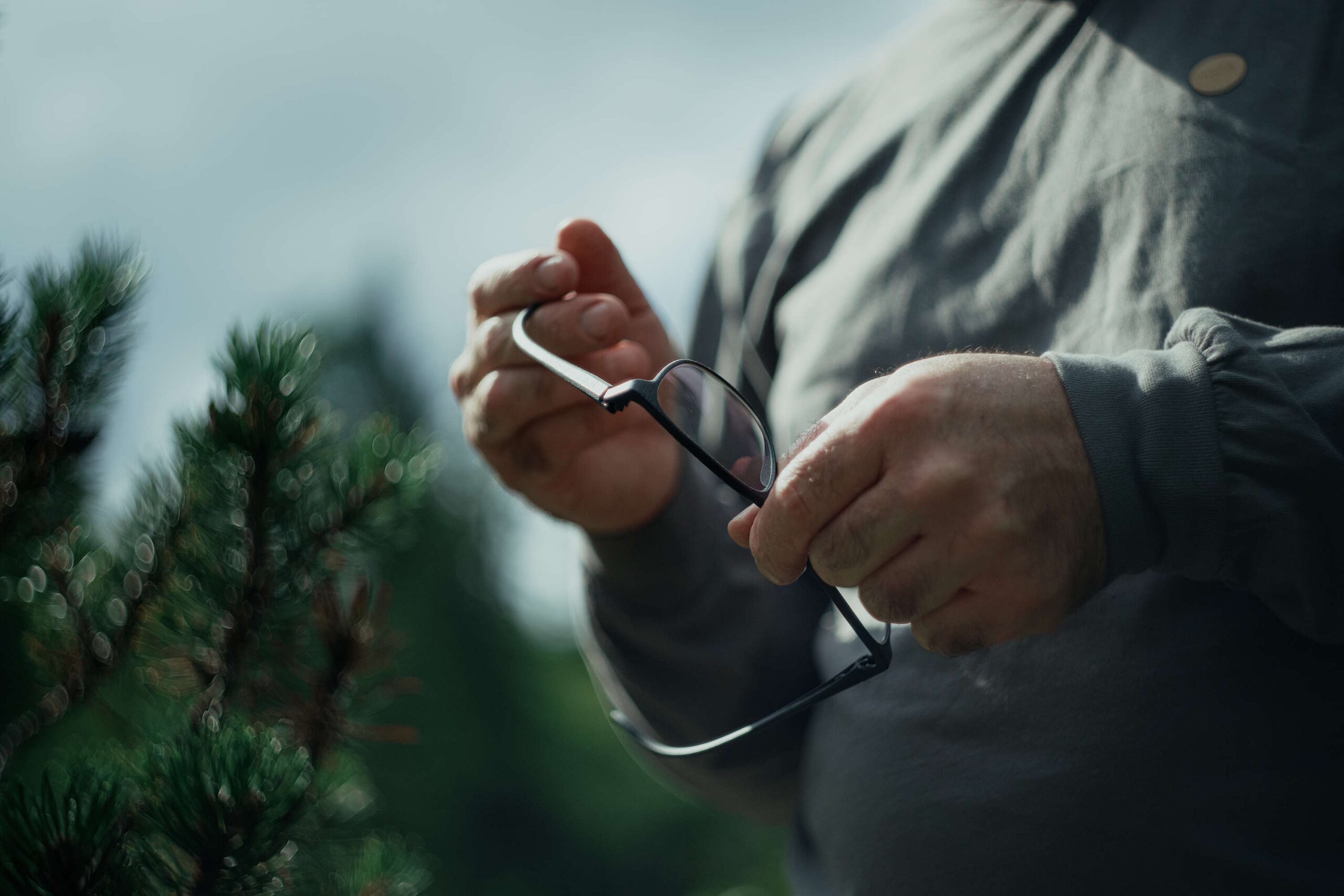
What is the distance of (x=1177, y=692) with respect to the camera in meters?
0.55

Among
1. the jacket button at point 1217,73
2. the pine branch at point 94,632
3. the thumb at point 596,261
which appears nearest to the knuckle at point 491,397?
the thumb at point 596,261

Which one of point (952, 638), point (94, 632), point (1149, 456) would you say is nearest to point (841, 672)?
point (952, 638)

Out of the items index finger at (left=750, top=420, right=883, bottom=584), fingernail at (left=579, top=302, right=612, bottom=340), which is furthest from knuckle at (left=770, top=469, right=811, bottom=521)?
fingernail at (left=579, top=302, right=612, bottom=340)

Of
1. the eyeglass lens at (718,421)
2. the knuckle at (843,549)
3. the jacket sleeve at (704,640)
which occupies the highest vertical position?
the eyeglass lens at (718,421)

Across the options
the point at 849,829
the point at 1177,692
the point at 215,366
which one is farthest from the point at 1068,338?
the point at 215,366

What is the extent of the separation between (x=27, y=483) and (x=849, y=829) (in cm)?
58

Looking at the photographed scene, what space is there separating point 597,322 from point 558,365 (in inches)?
4.5

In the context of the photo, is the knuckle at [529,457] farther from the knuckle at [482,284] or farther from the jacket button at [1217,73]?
the jacket button at [1217,73]

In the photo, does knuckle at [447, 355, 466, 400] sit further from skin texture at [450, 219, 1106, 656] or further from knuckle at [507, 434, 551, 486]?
skin texture at [450, 219, 1106, 656]

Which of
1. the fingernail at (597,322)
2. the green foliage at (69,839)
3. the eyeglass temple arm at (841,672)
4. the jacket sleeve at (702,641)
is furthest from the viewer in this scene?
the jacket sleeve at (702,641)

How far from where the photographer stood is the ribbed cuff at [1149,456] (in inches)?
18.0

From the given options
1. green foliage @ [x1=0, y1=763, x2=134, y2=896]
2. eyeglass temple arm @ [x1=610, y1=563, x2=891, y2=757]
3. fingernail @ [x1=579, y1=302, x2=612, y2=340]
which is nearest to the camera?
green foliage @ [x1=0, y1=763, x2=134, y2=896]

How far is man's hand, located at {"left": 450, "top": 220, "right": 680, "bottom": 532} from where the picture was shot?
2.24 ft

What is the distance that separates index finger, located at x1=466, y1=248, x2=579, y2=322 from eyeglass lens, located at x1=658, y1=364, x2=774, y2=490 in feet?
0.51
